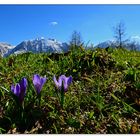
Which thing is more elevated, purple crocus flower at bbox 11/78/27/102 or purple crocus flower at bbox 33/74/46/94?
purple crocus flower at bbox 33/74/46/94

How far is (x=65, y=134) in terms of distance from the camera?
236cm

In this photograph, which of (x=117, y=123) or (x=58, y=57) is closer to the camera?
(x=117, y=123)

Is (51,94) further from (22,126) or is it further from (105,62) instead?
(105,62)

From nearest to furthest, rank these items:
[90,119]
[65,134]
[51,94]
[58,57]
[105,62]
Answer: [65,134]
[90,119]
[51,94]
[105,62]
[58,57]

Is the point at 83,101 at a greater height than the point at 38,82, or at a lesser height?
lesser

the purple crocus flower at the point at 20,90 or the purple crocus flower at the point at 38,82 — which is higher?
the purple crocus flower at the point at 38,82

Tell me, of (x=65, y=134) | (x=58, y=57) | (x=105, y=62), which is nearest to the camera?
(x=65, y=134)

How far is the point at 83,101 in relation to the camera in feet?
8.95

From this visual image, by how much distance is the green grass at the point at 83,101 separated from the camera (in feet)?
7.98

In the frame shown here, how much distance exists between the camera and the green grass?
7.98 ft

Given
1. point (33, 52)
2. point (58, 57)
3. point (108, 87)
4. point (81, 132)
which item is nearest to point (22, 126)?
point (81, 132)

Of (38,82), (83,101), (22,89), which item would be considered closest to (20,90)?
(22,89)

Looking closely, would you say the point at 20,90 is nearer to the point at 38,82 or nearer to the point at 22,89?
the point at 22,89
